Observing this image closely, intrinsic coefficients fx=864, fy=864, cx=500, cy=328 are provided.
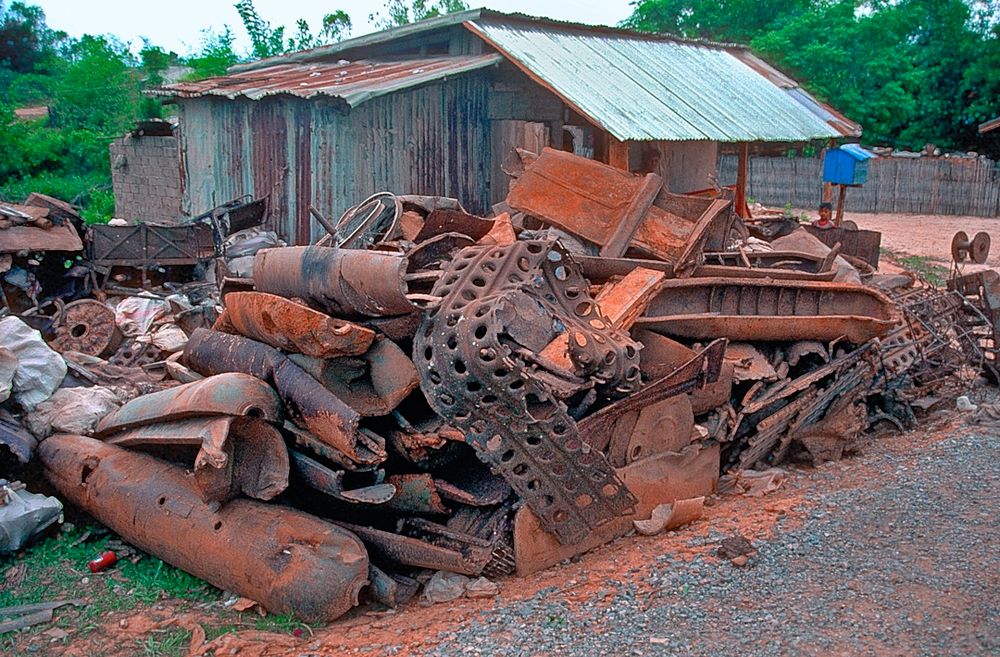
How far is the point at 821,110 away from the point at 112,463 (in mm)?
14611

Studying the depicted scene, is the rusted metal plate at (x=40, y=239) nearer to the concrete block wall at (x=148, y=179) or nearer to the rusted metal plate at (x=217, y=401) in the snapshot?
the concrete block wall at (x=148, y=179)

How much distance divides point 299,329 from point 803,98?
14.3 metres

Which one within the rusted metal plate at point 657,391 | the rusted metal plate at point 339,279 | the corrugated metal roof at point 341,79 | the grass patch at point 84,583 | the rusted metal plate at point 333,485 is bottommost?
the grass patch at point 84,583

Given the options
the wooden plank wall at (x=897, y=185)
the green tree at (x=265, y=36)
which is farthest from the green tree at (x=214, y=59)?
the wooden plank wall at (x=897, y=185)

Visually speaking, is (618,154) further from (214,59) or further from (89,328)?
(214,59)

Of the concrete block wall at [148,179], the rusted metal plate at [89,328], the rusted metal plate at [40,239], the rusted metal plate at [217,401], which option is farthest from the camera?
the concrete block wall at [148,179]

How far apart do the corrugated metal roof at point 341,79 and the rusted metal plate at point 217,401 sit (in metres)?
5.26

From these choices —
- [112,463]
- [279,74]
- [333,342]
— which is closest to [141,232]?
[279,74]

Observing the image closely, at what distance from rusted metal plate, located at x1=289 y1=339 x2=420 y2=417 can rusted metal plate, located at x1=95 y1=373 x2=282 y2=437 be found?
327mm

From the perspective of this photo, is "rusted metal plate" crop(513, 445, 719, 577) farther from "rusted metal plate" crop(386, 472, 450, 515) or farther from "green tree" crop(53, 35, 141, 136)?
"green tree" crop(53, 35, 141, 136)

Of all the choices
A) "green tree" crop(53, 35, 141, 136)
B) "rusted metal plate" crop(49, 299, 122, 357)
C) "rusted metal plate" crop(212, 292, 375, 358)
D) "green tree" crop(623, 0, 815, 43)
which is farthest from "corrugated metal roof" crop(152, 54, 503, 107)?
"green tree" crop(623, 0, 815, 43)

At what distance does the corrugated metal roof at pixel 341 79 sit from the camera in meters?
10.2

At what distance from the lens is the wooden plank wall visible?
23.7 m

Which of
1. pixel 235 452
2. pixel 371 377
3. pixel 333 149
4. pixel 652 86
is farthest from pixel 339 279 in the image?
pixel 652 86
